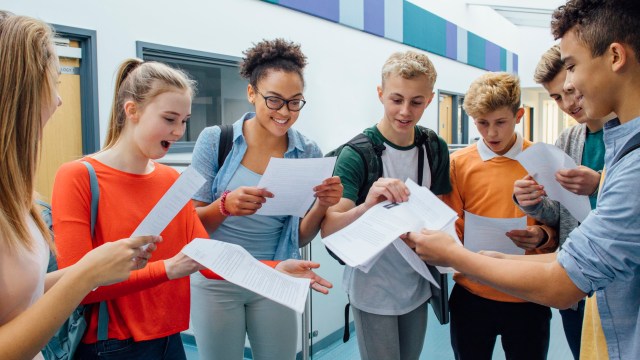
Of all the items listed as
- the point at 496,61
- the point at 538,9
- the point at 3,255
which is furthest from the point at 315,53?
the point at 496,61

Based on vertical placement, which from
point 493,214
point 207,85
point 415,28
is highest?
point 415,28

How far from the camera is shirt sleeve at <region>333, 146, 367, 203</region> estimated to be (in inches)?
65.1

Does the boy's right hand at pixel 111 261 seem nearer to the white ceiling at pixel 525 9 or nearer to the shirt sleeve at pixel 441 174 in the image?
the shirt sleeve at pixel 441 174

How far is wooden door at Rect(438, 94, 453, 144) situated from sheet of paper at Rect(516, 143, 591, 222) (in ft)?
24.1

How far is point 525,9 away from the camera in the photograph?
9.39m

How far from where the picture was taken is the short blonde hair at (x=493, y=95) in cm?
178

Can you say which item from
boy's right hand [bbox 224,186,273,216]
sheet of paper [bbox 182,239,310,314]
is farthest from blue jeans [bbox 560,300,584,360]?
boy's right hand [bbox 224,186,273,216]

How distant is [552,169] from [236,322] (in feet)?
4.11

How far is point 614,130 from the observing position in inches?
40.5

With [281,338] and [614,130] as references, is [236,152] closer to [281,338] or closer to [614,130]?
[281,338]

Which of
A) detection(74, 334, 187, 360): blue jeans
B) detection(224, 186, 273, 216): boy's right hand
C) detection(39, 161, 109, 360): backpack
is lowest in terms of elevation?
detection(74, 334, 187, 360): blue jeans

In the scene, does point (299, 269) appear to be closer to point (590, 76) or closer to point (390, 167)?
point (390, 167)

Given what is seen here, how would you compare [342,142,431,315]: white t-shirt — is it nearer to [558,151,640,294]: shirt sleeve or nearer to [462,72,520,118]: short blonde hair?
[462,72,520,118]: short blonde hair

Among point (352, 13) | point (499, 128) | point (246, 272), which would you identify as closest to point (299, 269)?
point (246, 272)
